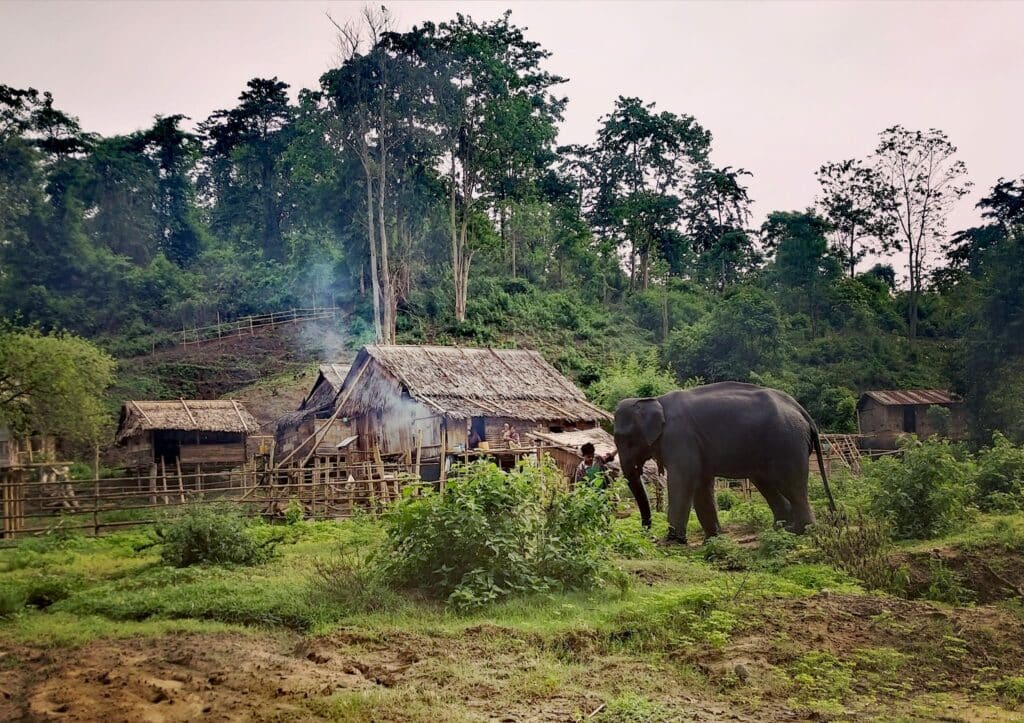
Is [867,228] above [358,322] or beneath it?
above

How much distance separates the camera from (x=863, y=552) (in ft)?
32.8

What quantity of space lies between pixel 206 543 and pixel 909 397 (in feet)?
104

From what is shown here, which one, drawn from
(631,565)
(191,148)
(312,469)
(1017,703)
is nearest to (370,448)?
(312,469)

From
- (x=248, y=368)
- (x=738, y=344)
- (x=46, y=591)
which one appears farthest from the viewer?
(x=248, y=368)

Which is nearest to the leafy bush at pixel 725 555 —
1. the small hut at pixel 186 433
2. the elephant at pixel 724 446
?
the elephant at pixel 724 446

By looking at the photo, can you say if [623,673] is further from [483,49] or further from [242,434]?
[483,49]

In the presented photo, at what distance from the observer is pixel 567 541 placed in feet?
31.8

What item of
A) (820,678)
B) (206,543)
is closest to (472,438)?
(206,543)

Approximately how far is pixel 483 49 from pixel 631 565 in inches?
1247

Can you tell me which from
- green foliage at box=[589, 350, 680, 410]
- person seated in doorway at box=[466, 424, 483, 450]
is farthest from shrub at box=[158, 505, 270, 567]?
green foliage at box=[589, 350, 680, 410]

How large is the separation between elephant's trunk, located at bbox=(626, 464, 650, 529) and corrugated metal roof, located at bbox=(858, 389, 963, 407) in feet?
81.7

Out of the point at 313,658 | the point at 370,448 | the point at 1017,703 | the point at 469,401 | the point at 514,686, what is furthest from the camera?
the point at 370,448

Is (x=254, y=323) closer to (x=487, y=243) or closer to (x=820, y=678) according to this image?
(x=487, y=243)

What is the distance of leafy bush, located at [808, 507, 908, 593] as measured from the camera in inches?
370
